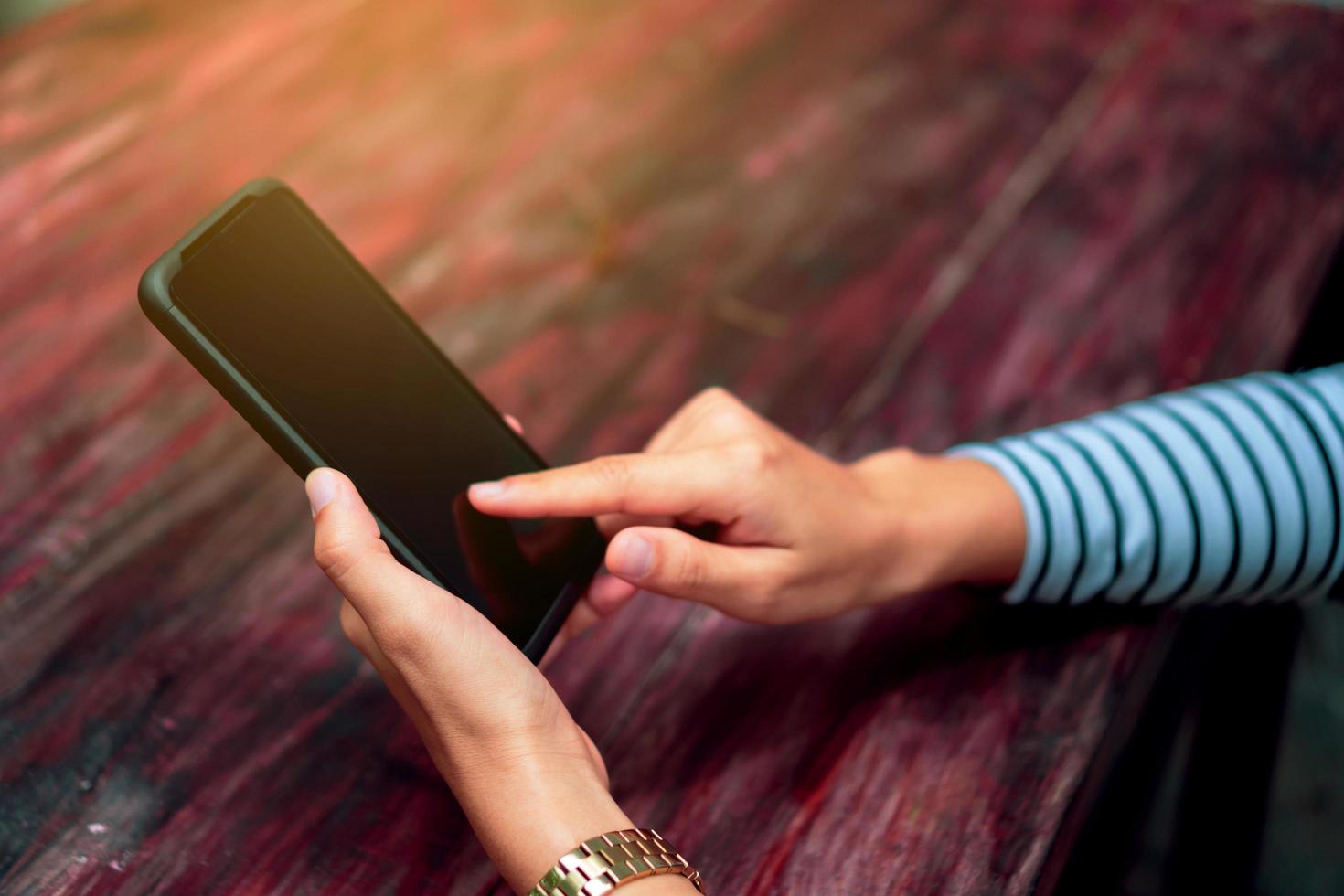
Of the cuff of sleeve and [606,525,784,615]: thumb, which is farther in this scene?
the cuff of sleeve

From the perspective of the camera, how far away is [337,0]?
1.04m

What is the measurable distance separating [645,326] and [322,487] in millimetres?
401

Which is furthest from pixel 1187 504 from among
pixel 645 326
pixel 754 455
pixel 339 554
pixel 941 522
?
pixel 339 554

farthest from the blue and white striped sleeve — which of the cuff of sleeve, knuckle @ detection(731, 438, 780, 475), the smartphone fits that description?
the smartphone

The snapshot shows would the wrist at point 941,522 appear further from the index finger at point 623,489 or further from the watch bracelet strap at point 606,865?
the watch bracelet strap at point 606,865

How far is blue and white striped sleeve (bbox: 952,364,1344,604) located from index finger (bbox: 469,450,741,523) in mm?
226

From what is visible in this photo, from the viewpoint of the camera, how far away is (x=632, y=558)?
0.51m

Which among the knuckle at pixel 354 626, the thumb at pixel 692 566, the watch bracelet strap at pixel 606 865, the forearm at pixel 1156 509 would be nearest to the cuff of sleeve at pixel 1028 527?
the forearm at pixel 1156 509

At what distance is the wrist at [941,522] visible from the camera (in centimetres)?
61

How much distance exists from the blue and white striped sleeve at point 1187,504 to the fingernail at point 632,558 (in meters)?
0.27

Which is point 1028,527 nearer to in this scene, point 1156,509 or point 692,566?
point 1156,509

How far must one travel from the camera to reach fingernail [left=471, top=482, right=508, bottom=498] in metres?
0.53

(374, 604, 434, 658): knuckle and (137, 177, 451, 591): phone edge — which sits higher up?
(137, 177, 451, 591): phone edge

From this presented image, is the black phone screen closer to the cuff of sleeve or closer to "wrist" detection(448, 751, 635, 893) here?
"wrist" detection(448, 751, 635, 893)
